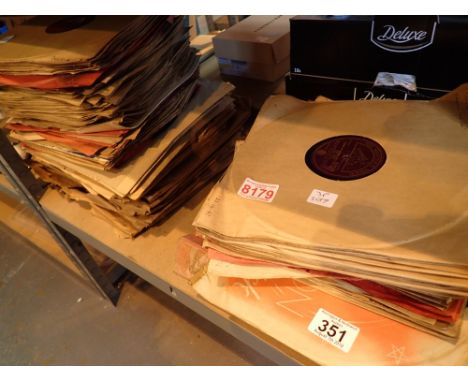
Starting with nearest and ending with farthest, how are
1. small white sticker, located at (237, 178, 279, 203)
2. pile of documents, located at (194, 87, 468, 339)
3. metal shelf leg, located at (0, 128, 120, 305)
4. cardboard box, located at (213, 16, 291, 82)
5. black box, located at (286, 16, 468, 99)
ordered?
pile of documents, located at (194, 87, 468, 339) → small white sticker, located at (237, 178, 279, 203) → black box, located at (286, 16, 468, 99) → metal shelf leg, located at (0, 128, 120, 305) → cardboard box, located at (213, 16, 291, 82)

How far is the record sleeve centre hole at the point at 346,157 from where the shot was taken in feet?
1.70

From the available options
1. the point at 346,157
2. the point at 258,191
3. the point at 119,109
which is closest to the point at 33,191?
Answer: the point at 119,109

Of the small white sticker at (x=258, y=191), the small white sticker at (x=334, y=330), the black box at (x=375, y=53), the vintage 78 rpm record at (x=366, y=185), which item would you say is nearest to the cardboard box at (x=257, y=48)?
the black box at (x=375, y=53)

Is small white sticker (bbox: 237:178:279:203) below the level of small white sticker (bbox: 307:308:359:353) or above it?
above

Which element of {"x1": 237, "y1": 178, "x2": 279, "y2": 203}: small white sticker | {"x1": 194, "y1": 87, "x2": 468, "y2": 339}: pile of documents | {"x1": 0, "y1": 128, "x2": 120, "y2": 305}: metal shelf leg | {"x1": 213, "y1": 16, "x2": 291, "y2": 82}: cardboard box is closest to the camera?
{"x1": 194, "y1": 87, "x2": 468, "y2": 339}: pile of documents

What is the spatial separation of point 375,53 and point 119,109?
1.77 feet

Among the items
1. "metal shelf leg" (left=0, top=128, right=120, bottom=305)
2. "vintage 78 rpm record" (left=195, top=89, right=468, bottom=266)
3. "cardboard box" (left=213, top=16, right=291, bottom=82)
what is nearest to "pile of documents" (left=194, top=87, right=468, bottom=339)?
"vintage 78 rpm record" (left=195, top=89, right=468, bottom=266)

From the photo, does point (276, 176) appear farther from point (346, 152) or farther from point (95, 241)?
point (95, 241)

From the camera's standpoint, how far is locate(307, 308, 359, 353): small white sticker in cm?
45

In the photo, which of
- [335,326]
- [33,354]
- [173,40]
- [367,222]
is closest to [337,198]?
[367,222]

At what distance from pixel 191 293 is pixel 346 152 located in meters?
0.36

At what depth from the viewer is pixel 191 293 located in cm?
63

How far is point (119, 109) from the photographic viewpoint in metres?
0.63

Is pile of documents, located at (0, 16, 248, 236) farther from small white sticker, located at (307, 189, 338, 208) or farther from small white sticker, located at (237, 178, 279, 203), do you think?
small white sticker, located at (307, 189, 338, 208)
